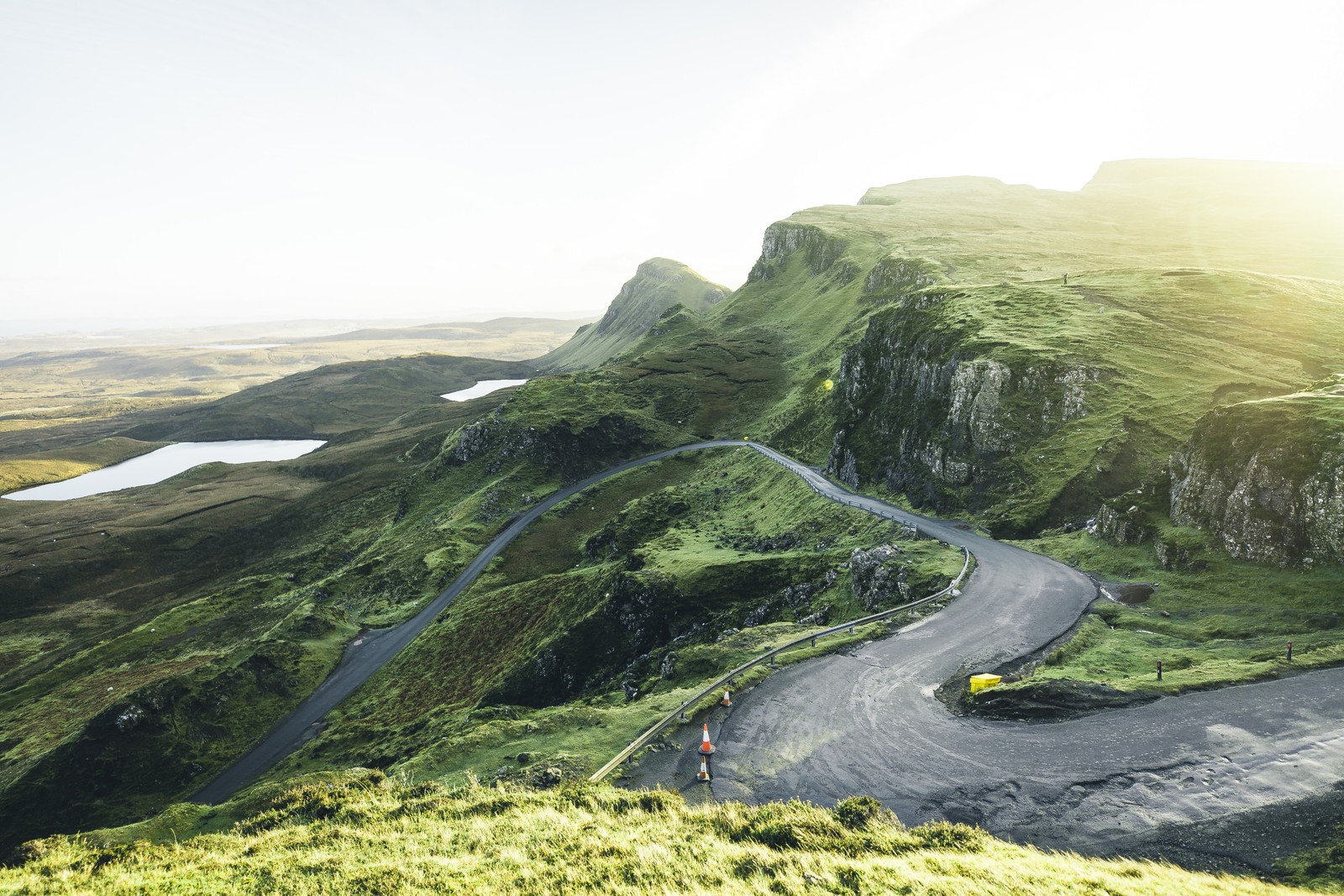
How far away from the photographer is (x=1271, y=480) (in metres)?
36.5

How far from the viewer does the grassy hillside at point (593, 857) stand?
16.1 m

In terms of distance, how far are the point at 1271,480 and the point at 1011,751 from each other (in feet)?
92.1

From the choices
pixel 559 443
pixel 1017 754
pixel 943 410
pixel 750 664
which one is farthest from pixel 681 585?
pixel 559 443

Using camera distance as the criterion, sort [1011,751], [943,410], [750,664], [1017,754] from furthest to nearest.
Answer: [943,410] < [750,664] < [1011,751] < [1017,754]

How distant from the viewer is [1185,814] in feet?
64.1

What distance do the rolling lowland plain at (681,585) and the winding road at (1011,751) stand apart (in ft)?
5.98

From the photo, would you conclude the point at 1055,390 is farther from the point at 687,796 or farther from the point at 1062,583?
the point at 687,796

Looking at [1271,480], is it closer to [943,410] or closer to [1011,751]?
[1011,751]

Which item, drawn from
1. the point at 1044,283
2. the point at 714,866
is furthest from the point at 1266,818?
the point at 1044,283

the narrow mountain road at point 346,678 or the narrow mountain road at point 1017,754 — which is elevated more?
the narrow mountain road at point 1017,754

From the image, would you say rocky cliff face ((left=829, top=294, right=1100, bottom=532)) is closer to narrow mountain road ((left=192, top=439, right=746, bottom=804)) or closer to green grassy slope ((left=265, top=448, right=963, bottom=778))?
green grassy slope ((left=265, top=448, right=963, bottom=778))

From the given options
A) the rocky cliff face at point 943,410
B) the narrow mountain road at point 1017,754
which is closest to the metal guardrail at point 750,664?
the narrow mountain road at point 1017,754

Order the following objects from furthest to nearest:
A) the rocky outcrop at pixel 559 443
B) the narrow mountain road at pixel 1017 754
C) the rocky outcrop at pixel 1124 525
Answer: the rocky outcrop at pixel 559 443 < the rocky outcrop at pixel 1124 525 < the narrow mountain road at pixel 1017 754

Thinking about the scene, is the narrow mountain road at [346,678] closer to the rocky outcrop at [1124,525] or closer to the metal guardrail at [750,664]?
the metal guardrail at [750,664]
